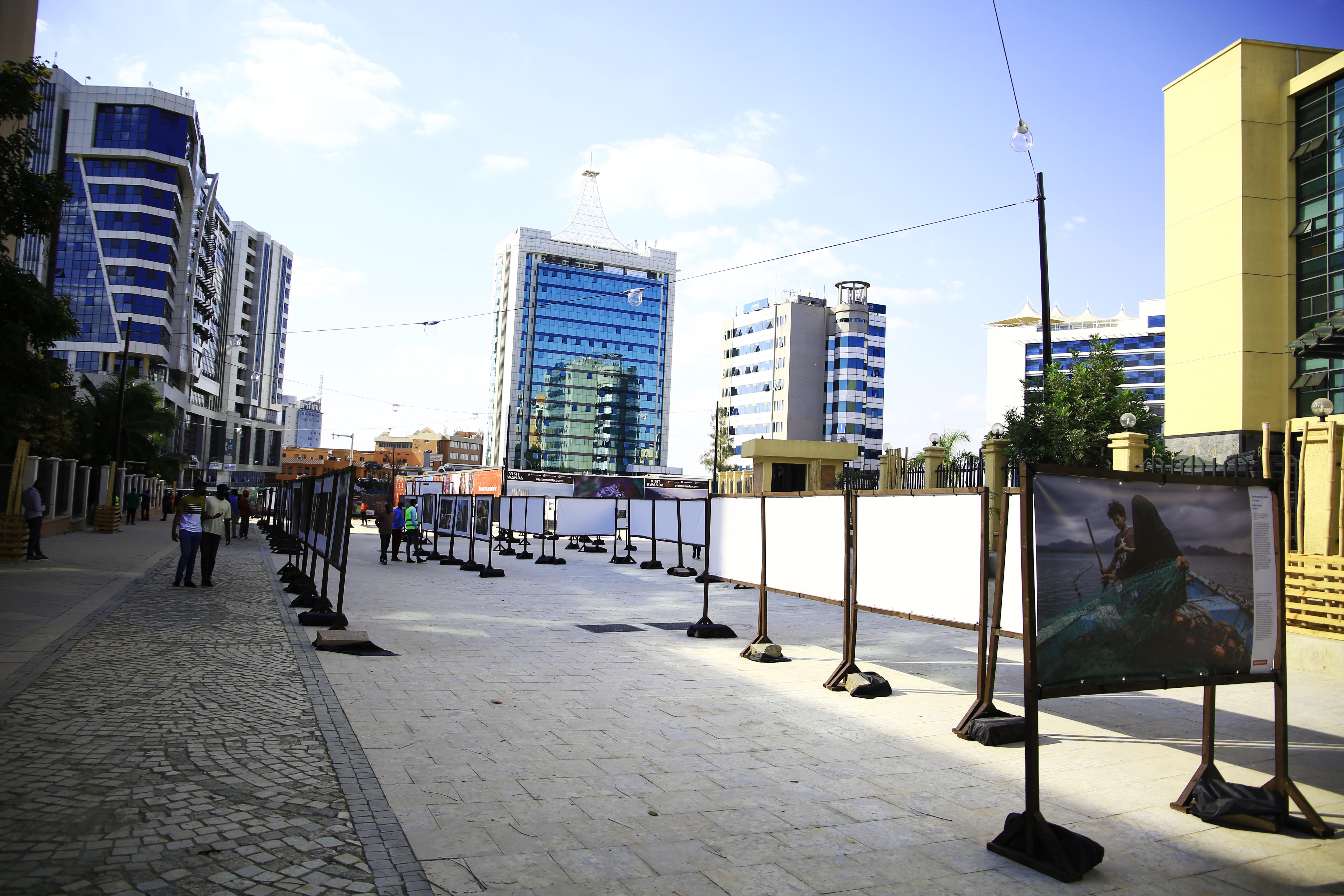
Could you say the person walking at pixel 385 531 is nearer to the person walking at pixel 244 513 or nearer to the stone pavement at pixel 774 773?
the person walking at pixel 244 513

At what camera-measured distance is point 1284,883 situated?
147 inches

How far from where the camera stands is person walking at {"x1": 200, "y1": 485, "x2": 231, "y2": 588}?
13969 millimetres

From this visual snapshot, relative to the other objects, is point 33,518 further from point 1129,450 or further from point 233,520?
point 1129,450

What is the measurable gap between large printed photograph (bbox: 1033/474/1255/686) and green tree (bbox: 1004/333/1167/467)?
22992 mm

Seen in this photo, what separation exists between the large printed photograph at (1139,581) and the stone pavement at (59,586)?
8027 mm

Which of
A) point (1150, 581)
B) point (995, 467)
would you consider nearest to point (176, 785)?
point (1150, 581)

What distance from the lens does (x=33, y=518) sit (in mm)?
17125

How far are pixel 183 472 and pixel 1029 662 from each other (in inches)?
4044

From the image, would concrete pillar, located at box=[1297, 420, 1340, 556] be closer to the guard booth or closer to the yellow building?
the yellow building

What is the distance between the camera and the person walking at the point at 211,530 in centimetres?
1397

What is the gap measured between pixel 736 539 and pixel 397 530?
1551 centimetres

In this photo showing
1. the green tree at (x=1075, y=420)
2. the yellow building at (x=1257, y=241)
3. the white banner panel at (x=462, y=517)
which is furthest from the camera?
the yellow building at (x=1257, y=241)

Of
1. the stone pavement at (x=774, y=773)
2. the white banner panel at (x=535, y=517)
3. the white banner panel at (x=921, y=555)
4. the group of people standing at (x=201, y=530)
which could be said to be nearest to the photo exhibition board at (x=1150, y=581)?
the stone pavement at (x=774, y=773)

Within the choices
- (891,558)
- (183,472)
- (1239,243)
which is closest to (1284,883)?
(891,558)
